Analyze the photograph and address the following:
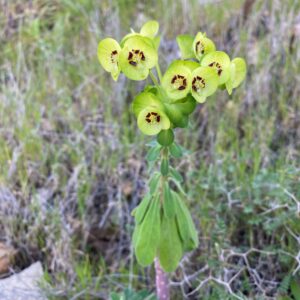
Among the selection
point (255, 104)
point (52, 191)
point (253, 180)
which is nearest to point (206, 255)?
point (253, 180)

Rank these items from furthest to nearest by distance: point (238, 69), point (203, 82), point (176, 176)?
point (176, 176)
point (238, 69)
point (203, 82)

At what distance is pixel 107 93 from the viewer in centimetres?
244

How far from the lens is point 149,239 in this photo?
144cm

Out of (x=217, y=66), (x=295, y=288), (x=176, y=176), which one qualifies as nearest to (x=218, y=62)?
(x=217, y=66)

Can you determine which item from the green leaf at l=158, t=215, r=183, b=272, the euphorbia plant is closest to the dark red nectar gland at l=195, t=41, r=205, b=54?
the euphorbia plant

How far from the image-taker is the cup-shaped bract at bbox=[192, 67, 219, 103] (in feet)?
3.79

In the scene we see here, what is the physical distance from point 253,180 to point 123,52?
0.98 metres

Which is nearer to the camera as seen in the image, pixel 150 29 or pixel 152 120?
pixel 152 120

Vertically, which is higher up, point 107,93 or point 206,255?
point 107,93

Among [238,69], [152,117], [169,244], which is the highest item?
[238,69]

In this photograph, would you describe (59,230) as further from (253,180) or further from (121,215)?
(253,180)

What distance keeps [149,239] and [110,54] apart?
527mm

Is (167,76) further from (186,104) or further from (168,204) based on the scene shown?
(168,204)

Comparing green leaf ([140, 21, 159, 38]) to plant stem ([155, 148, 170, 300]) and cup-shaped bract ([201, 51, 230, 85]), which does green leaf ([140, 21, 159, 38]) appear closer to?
cup-shaped bract ([201, 51, 230, 85])
